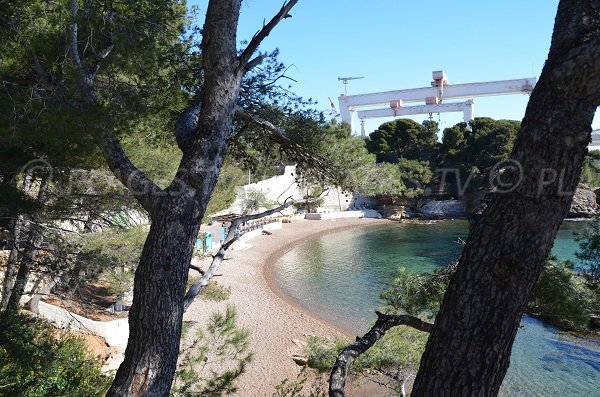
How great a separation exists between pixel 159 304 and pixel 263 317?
9600 millimetres

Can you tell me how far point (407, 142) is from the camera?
33.1 metres

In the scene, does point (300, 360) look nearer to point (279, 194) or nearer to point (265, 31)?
point (265, 31)

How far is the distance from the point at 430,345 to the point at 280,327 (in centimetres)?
971

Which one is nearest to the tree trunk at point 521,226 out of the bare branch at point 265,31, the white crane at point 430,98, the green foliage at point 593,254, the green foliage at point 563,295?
the bare branch at point 265,31

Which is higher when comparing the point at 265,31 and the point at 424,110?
the point at 424,110

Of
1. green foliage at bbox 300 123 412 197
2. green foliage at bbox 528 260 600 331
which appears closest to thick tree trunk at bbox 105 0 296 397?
green foliage at bbox 300 123 412 197

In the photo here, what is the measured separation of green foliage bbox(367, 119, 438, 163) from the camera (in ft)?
108

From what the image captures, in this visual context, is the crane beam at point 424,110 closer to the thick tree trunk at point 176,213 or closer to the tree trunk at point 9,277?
the tree trunk at point 9,277

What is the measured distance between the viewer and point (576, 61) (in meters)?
1.18

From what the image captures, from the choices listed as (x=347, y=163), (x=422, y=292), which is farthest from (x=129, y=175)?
(x=422, y=292)

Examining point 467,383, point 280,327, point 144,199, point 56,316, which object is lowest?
point 280,327

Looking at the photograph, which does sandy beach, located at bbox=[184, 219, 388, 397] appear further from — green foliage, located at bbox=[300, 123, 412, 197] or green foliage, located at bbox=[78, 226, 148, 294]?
green foliage, located at bbox=[300, 123, 412, 197]

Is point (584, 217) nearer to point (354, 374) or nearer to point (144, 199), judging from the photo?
point (354, 374)

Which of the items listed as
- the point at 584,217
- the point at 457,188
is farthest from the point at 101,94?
the point at 457,188
